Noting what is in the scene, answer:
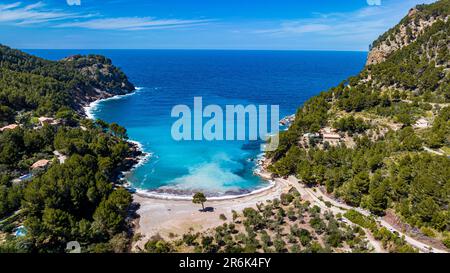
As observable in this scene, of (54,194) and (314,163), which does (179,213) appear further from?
(314,163)

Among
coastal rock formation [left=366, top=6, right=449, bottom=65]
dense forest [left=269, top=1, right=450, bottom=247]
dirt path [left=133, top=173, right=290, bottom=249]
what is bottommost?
dirt path [left=133, top=173, right=290, bottom=249]

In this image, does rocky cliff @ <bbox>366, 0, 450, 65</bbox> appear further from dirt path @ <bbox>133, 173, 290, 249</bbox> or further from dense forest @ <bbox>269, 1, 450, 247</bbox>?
dirt path @ <bbox>133, 173, 290, 249</bbox>

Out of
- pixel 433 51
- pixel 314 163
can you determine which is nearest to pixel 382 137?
pixel 314 163

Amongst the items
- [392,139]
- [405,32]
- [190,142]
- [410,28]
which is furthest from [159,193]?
[410,28]

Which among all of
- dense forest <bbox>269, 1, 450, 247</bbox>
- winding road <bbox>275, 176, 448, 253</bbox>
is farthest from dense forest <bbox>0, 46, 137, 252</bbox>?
dense forest <bbox>269, 1, 450, 247</bbox>

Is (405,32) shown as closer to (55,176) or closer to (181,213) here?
(181,213)

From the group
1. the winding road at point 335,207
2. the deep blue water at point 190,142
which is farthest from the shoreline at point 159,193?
the winding road at point 335,207
